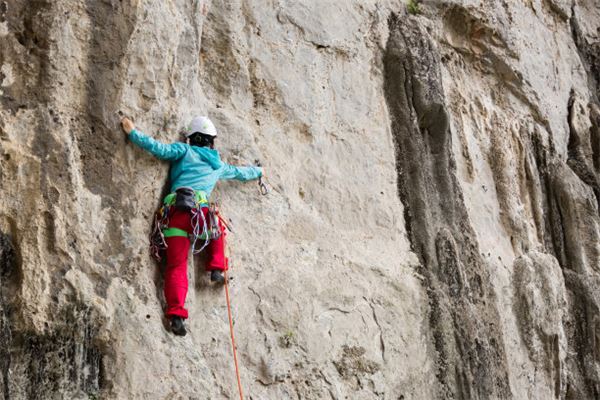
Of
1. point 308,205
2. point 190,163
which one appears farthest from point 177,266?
point 308,205

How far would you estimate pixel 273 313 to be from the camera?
6.40 meters

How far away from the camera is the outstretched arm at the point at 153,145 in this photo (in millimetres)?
5703

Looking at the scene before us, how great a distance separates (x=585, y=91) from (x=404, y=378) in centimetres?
702

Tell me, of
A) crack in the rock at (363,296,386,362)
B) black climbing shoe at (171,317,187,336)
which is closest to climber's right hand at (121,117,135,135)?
black climbing shoe at (171,317,187,336)

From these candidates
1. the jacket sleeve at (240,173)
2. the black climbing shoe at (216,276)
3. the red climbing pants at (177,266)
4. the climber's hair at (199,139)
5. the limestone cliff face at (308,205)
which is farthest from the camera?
the jacket sleeve at (240,173)

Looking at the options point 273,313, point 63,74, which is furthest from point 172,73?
point 273,313

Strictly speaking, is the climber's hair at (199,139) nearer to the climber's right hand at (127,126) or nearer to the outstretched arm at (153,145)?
the outstretched arm at (153,145)

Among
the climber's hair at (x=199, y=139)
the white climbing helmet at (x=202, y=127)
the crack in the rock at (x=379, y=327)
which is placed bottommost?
the crack in the rock at (x=379, y=327)

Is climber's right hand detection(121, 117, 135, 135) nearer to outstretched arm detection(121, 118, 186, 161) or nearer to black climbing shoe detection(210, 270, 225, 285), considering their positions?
outstretched arm detection(121, 118, 186, 161)

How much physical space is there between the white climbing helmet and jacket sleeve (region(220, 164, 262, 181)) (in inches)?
10.7

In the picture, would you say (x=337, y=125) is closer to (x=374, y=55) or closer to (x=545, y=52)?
(x=374, y=55)

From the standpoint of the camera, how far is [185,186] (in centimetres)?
589

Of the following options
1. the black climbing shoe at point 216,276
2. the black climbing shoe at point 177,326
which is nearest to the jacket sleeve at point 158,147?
the black climbing shoe at point 216,276

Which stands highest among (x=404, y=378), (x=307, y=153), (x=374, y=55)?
(x=374, y=55)
